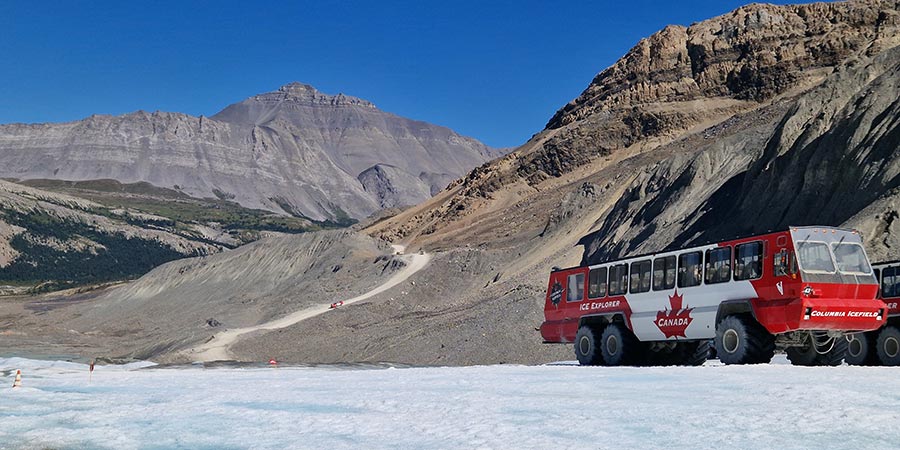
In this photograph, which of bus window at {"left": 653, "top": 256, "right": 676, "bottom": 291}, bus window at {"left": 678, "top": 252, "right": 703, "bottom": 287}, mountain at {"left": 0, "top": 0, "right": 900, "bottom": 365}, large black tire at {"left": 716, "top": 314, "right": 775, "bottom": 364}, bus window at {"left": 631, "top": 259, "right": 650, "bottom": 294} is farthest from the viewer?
mountain at {"left": 0, "top": 0, "right": 900, "bottom": 365}

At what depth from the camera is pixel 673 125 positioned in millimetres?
100312

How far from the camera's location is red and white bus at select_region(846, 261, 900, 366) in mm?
21719

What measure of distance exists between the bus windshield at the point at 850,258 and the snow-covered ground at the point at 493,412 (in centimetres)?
271

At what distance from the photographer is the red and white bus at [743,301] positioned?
2034cm

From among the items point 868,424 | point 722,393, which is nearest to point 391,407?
point 722,393

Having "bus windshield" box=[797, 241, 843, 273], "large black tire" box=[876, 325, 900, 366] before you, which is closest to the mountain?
"large black tire" box=[876, 325, 900, 366]

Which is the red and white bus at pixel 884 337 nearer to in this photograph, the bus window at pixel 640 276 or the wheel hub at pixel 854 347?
the wheel hub at pixel 854 347

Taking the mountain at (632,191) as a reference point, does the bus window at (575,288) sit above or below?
below

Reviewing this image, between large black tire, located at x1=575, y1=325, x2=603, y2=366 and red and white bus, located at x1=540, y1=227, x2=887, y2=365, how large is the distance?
0.05 metres

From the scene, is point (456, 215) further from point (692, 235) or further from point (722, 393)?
point (722, 393)

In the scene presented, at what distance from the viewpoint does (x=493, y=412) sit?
1370 centimetres

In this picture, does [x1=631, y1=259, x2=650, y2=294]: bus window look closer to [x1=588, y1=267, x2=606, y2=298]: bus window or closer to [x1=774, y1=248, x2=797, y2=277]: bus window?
[x1=588, y1=267, x2=606, y2=298]: bus window

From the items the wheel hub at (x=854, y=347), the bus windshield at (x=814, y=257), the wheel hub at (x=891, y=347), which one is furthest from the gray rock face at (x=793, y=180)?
the bus windshield at (x=814, y=257)

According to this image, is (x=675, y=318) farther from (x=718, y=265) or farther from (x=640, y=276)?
(x=718, y=265)
